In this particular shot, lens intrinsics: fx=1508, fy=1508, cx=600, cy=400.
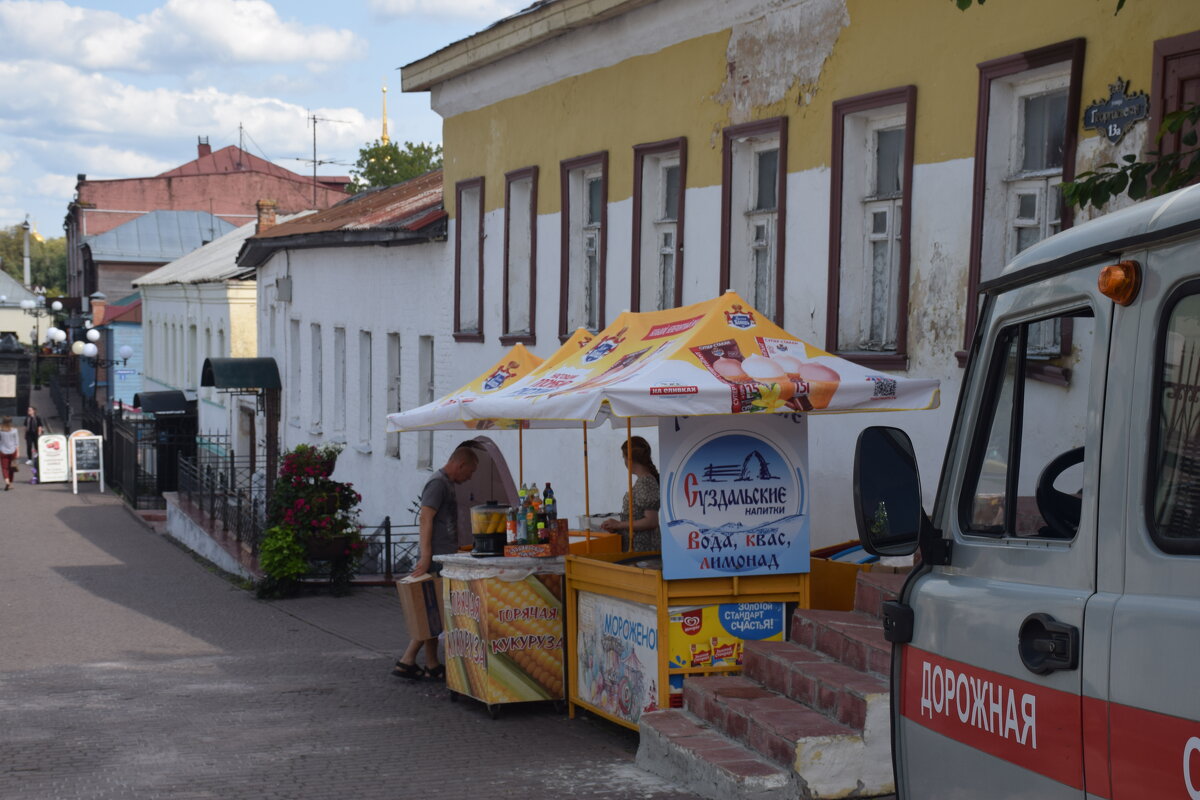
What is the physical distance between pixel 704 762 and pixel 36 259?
139m

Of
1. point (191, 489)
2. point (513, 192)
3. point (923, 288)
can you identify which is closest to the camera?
point (923, 288)

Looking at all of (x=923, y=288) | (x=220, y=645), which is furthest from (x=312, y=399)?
(x=923, y=288)

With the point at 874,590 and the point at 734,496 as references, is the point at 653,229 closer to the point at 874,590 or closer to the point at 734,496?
the point at 734,496

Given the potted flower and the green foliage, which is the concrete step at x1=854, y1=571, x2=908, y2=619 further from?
the potted flower

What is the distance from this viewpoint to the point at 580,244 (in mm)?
16156

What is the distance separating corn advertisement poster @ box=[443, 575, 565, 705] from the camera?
9.45 metres

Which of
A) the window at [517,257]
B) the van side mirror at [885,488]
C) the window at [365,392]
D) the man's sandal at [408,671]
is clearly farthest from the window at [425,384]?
the van side mirror at [885,488]

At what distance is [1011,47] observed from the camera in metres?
9.55

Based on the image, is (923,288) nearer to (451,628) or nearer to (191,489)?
(451,628)

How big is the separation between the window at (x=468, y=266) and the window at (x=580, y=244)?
2.79m

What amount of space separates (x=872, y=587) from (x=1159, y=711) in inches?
214

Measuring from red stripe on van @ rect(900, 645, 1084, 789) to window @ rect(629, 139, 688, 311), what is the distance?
33.7ft

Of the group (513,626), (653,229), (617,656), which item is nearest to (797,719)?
(617,656)

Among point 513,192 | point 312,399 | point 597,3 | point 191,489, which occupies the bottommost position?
point 191,489
